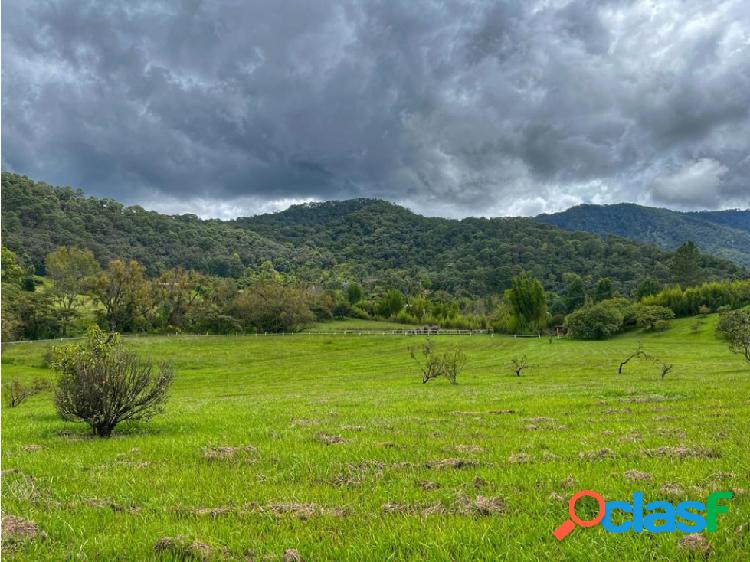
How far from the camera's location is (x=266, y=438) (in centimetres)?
1288

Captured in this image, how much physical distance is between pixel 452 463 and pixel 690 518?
406cm

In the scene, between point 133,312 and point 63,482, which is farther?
point 133,312

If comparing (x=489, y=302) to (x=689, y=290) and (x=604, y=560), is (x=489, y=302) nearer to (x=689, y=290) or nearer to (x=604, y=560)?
(x=689, y=290)

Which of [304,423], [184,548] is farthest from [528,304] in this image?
[184,548]

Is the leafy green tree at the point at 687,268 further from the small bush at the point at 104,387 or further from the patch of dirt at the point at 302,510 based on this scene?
the patch of dirt at the point at 302,510

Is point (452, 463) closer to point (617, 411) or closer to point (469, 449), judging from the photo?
point (469, 449)

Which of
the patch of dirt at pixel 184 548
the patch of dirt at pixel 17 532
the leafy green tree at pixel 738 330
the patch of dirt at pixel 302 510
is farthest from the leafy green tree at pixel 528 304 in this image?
the patch of dirt at pixel 17 532

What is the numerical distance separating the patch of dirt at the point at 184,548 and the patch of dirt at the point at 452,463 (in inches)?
Answer: 184

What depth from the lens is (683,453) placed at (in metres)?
9.55

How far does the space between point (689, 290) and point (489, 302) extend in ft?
207

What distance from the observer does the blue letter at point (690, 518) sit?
5.93 m

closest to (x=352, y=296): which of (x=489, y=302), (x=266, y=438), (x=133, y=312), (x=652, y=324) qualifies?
(x=489, y=302)

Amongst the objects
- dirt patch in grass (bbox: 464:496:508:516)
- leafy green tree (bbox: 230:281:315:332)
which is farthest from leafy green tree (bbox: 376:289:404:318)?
dirt patch in grass (bbox: 464:496:508:516)

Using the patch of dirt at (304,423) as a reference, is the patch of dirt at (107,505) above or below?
above
